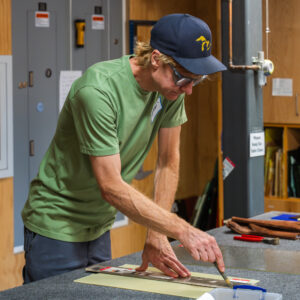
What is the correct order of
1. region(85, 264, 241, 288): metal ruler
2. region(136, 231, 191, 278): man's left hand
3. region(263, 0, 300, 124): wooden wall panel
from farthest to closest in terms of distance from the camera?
region(263, 0, 300, 124): wooden wall panel, region(136, 231, 191, 278): man's left hand, region(85, 264, 241, 288): metal ruler

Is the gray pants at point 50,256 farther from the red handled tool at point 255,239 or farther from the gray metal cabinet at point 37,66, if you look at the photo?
the gray metal cabinet at point 37,66

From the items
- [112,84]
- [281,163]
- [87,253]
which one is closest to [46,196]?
[87,253]

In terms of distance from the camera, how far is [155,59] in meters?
2.03

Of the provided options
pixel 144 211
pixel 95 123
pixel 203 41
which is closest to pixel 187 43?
pixel 203 41

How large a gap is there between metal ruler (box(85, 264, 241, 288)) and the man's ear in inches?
25.6

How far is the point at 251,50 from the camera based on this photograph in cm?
314

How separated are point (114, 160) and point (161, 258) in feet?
1.14

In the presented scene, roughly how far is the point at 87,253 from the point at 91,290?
429 millimetres

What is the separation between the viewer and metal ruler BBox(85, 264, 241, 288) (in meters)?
1.85

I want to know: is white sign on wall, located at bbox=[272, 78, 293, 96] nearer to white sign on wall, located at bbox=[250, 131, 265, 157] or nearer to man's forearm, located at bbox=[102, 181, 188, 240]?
white sign on wall, located at bbox=[250, 131, 265, 157]

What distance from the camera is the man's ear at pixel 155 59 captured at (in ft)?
6.60

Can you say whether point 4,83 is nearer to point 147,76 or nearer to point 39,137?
point 39,137

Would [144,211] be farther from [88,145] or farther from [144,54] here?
[144,54]

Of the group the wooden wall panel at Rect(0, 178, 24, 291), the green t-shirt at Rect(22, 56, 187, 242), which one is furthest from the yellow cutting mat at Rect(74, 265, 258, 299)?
the wooden wall panel at Rect(0, 178, 24, 291)
